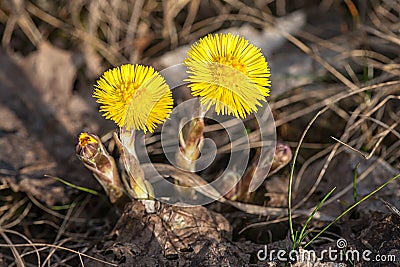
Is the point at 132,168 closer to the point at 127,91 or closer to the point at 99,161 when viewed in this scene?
the point at 99,161

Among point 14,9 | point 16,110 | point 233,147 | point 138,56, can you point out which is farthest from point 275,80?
point 14,9

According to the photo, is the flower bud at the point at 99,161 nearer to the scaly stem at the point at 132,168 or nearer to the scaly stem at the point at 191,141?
the scaly stem at the point at 132,168

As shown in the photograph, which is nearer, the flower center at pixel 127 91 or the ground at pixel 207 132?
the flower center at pixel 127 91

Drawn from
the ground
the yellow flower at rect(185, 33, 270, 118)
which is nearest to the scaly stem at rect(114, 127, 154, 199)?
the ground

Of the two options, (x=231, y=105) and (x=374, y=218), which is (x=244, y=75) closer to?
(x=231, y=105)

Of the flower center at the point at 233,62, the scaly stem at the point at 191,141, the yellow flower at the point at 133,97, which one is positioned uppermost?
the flower center at the point at 233,62

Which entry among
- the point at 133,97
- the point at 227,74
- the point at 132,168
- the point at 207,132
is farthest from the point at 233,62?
the point at 207,132

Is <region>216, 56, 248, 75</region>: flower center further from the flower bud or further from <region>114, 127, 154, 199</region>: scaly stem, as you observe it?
the flower bud

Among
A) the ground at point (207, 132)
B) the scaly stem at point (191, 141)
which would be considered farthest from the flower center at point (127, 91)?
the ground at point (207, 132)
